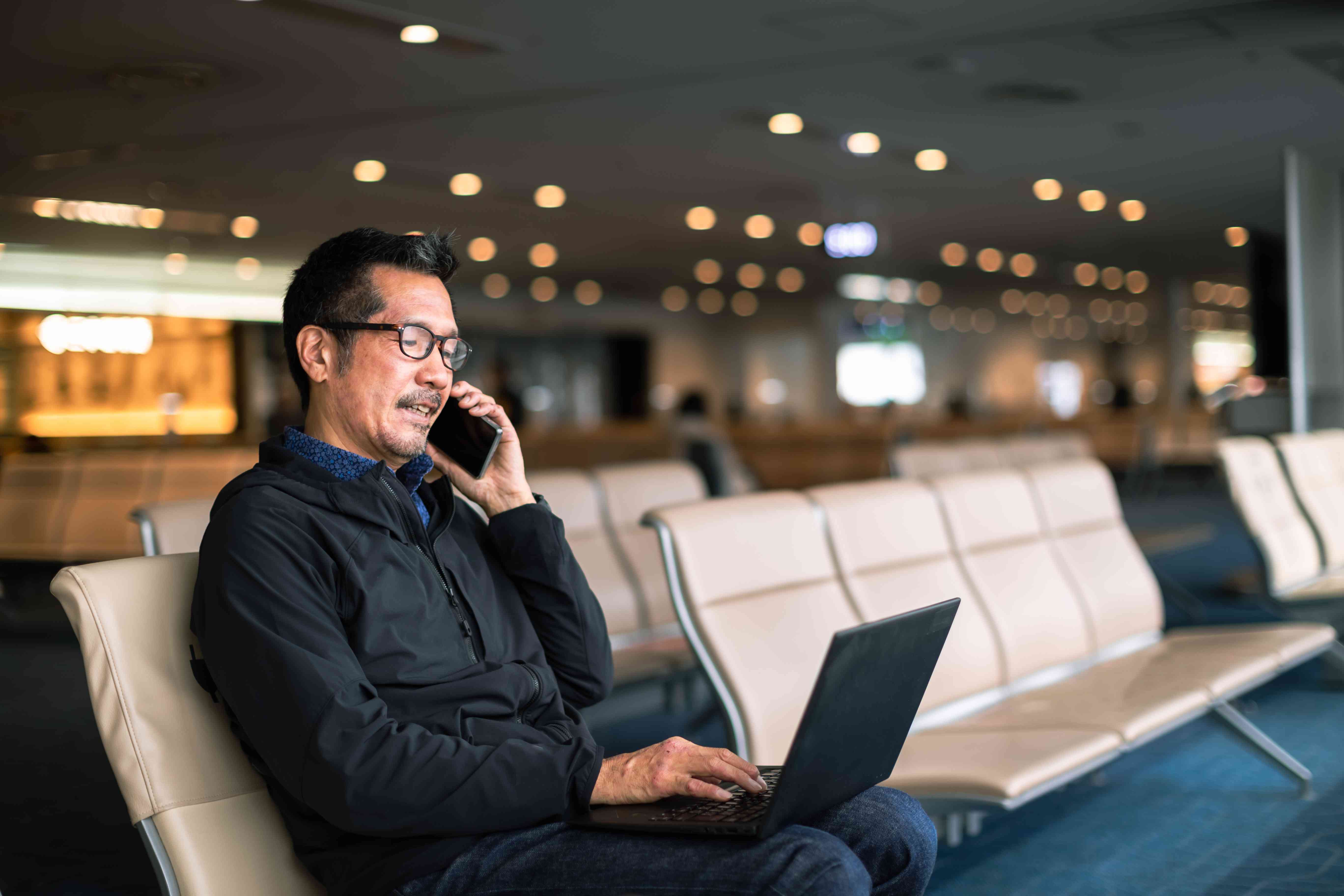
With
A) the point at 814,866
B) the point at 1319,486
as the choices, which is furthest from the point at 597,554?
the point at 1319,486

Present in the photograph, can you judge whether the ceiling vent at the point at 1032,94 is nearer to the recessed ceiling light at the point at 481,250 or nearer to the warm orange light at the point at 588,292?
the recessed ceiling light at the point at 481,250

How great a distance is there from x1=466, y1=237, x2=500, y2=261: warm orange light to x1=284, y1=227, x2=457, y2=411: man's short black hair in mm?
10735

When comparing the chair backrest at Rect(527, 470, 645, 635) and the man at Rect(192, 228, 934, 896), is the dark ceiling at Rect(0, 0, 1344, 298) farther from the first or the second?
the man at Rect(192, 228, 934, 896)

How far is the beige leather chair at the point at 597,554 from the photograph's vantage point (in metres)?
3.67

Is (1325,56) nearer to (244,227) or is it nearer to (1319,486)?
(1319,486)

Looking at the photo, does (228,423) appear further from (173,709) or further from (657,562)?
(173,709)

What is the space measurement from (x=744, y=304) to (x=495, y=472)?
19.9m

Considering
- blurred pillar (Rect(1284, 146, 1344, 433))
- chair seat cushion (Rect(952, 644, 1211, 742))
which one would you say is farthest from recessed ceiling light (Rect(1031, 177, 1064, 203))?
chair seat cushion (Rect(952, 644, 1211, 742))

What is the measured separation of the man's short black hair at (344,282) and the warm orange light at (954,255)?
42.5 ft

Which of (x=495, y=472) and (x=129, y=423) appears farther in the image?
(x=129, y=423)

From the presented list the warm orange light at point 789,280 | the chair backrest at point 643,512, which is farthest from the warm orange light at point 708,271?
the chair backrest at point 643,512

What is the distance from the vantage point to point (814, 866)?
1.36 m

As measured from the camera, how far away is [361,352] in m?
1.66

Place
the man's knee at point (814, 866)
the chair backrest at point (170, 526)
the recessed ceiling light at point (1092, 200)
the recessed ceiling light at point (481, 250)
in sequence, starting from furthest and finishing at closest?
the recessed ceiling light at point (481, 250) → the recessed ceiling light at point (1092, 200) → the chair backrest at point (170, 526) → the man's knee at point (814, 866)
